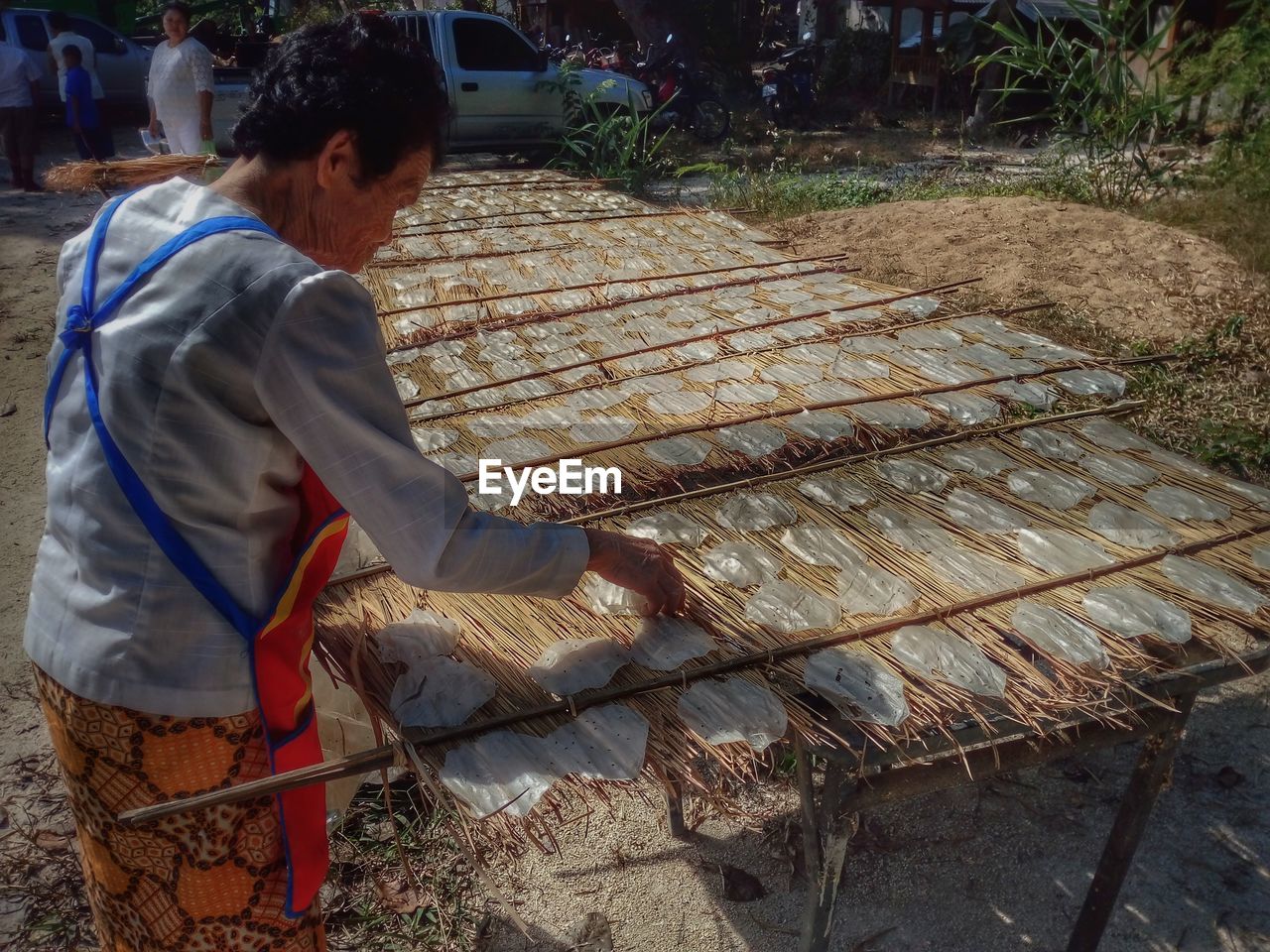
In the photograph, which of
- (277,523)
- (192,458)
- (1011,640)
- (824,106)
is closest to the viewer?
(192,458)

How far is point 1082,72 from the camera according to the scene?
19.2ft

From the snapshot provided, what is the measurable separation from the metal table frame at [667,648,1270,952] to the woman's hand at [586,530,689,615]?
0.27 metres

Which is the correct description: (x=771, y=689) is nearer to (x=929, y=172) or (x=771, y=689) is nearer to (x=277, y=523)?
(x=277, y=523)

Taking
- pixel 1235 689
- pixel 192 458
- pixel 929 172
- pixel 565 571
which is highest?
pixel 192 458

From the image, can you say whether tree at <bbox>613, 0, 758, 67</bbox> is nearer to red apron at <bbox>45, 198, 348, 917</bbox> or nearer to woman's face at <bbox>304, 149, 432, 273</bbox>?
woman's face at <bbox>304, 149, 432, 273</bbox>

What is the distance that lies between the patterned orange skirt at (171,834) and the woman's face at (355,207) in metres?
0.57

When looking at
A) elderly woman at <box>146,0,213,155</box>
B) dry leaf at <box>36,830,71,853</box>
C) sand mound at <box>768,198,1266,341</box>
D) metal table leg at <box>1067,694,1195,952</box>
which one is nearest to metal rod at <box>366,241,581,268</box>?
sand mound at <box>768,198,1266,341</box>

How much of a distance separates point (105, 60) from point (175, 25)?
784 cm

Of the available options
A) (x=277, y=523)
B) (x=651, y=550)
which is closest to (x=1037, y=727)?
(x=651, y=550)

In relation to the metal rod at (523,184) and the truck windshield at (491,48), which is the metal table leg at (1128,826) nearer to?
the metal rod at (523,184)

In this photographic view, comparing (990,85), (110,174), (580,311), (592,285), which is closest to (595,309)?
(580,311)

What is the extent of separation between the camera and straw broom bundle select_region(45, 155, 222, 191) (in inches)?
66.6

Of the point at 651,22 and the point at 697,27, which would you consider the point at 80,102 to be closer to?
the point at 651,22

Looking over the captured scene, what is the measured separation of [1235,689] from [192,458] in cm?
278
